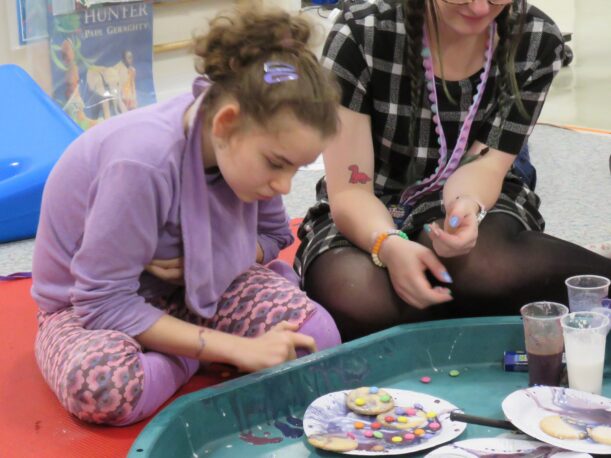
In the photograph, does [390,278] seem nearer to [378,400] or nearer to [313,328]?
[313,328]

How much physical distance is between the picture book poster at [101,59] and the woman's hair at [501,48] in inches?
50.2

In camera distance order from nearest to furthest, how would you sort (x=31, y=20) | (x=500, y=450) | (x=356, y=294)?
1. (x=500, y=450)
2. (x=356, y=294)
3. (x=31, y=20)

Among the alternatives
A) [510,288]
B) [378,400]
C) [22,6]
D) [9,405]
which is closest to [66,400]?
[9,405]

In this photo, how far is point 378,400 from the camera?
3.58 ft

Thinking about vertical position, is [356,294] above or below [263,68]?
below

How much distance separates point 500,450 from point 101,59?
1.78 m

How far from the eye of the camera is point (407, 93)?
1356mm

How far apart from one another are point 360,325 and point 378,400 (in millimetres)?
224

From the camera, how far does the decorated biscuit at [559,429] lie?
985 mm

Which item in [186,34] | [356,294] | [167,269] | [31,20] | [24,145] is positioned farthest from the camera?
[186,34]

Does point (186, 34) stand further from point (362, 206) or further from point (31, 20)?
point (362, 206)

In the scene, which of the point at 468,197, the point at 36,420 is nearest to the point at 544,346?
the point at 468,197

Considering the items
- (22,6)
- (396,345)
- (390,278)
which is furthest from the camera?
(22,6)

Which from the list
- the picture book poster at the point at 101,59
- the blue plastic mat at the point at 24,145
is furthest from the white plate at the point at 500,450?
the picture book poster at the point at 101,59
